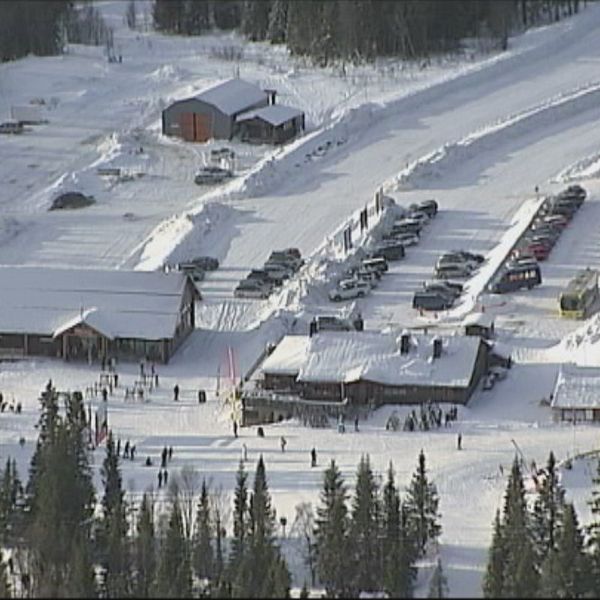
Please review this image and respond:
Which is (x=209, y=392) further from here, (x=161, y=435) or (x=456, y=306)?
(x=456, y=306)

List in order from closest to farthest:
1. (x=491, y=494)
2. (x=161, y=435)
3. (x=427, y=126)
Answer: (x=491, y=494) < (x=161, y=435) < (x=427, y=126)

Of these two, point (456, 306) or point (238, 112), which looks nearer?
point (456, 306)

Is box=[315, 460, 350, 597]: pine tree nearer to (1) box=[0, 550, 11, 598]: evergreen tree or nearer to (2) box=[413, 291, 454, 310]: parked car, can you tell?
(1) box=[0, 550, 11, 598]: evergreen tree

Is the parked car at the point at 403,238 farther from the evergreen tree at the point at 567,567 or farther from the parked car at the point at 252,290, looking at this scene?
the evergreen tree at the point at 567,567

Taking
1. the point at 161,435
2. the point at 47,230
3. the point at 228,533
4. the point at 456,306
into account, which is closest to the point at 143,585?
the point at 228,533

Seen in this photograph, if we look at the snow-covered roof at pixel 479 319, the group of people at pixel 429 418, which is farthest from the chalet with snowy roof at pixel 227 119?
the group of people at pixel 429 418

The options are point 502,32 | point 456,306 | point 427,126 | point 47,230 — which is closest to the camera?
point 456,306
